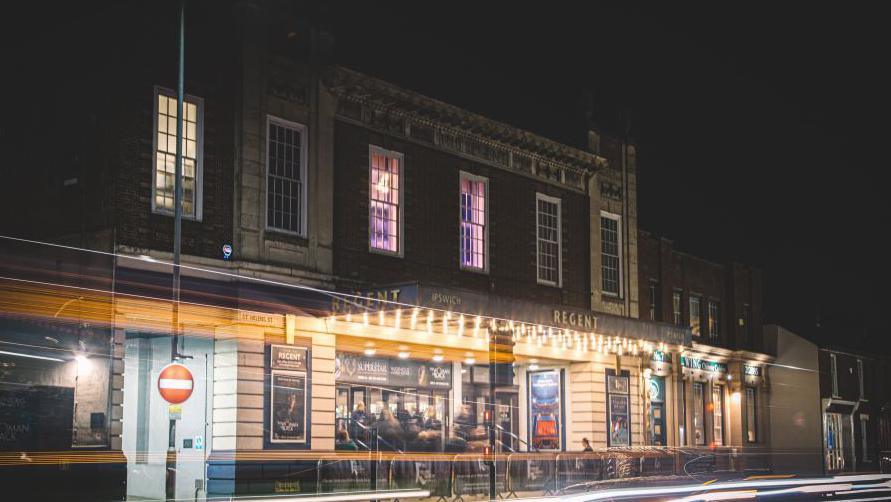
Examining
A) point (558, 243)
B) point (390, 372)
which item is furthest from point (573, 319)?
point (390, 372)

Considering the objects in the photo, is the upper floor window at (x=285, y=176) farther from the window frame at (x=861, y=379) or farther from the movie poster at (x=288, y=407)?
the window frame at (x=861, y=379)

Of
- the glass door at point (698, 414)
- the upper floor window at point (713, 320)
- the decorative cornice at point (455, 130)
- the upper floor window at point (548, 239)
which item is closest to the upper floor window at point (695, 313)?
the upper floor window at point (713, 320)

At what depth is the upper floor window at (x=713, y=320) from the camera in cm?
4484

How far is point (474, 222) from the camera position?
3097cm

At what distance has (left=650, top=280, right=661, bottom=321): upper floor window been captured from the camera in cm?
4019

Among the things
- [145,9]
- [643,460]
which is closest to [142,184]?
[145,9]

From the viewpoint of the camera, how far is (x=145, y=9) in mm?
23156

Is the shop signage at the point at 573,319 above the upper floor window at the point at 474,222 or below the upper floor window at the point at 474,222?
below

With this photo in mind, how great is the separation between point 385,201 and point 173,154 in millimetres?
6632

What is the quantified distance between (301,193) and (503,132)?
8384 millimetres

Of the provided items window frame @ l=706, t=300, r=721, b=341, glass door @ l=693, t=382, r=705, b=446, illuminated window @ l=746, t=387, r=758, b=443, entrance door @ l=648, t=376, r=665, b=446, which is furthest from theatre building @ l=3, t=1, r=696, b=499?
illuminated window @ l=746, t=387, r=758, b=443

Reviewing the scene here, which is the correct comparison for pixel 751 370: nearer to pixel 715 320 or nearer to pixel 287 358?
pixel 715 320

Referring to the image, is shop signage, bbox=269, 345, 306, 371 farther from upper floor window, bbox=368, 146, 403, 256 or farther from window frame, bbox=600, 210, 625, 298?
window frame, bbox=600, 210, 625, 298

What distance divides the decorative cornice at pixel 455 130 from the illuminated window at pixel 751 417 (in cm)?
1633
